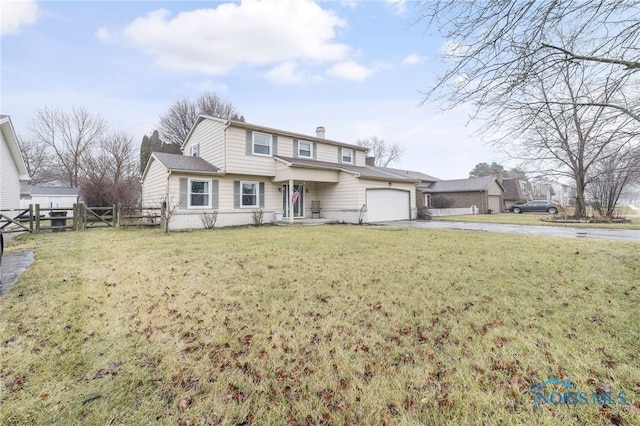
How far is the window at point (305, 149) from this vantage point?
706 inches

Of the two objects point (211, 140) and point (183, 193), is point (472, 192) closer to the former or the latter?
point (211, 140)

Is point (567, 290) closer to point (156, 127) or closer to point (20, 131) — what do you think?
point (156, 127)

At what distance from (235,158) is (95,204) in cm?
1247

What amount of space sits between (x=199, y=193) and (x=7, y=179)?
8.84 meters

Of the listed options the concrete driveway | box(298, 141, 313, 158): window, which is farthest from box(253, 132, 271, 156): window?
the concrete driveway

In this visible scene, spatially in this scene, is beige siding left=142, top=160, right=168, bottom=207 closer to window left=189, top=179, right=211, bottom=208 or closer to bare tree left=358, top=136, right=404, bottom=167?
window left=189, top=179, right=211, bottom=208

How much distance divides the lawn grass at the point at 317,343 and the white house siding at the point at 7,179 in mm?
10963

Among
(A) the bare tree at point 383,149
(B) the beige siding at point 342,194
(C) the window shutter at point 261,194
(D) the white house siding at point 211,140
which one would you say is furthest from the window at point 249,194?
(A) the bare tree at point 383,149

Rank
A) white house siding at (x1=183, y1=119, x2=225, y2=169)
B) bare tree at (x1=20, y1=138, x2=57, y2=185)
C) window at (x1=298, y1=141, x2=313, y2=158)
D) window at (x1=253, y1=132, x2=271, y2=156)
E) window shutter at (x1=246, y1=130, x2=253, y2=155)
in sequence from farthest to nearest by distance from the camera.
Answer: bare tree at (x1=20, y1=138, x2=57, y2=185) → window at (x1=298, y1=141, x2=313, y2=158) → window at (x1=253, y1=132, x2=271, y2=156) → window shutter at (x1=246, y1=130, x2=253, y2=155) → white house siding at (x1=183, y1=119, x2=225, y2=169)

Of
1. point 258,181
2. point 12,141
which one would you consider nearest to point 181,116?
point 12,141

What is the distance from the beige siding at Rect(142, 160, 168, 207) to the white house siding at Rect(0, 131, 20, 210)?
19.3 ft

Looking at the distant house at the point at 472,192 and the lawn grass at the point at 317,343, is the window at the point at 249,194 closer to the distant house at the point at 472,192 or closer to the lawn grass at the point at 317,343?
the lawn grass at the point at 317,343

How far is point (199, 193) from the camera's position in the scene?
568 inches

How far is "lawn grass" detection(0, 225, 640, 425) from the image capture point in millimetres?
2057
